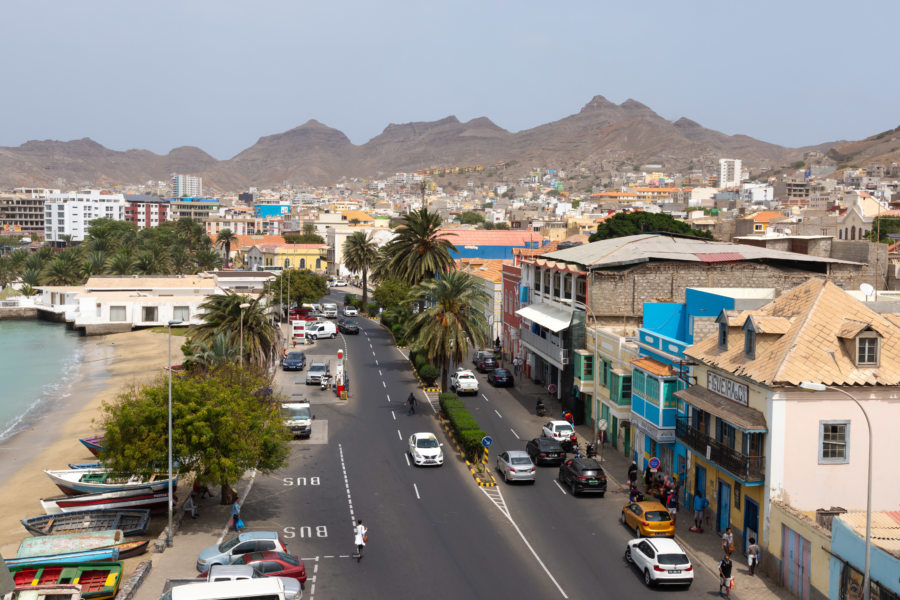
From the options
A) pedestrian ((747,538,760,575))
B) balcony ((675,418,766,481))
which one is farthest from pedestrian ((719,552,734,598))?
balcony ((675,418,766,481))

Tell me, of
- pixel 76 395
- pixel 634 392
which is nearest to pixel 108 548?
pixel 634 392

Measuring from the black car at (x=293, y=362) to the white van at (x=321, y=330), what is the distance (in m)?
13.9

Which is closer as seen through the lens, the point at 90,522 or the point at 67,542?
the point at 67,542

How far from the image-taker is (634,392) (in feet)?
134

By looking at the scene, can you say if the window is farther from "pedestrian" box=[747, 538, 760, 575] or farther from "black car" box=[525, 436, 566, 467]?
"black car" box=[525, 436, 566, 467]

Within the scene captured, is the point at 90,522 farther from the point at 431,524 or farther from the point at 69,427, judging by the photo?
the point at 69,427

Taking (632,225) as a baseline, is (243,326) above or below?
below

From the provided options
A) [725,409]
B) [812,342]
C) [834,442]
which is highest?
[812,342]

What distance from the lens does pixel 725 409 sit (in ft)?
102

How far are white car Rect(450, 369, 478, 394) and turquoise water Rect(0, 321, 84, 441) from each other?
28.5 metres

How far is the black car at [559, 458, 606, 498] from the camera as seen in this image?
3672 centimetres

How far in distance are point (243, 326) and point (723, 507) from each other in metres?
31.5

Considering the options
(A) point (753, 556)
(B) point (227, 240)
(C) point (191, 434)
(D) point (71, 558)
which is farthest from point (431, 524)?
(B) point (227, 240)

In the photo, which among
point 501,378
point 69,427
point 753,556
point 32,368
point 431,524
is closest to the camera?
point 753,556
